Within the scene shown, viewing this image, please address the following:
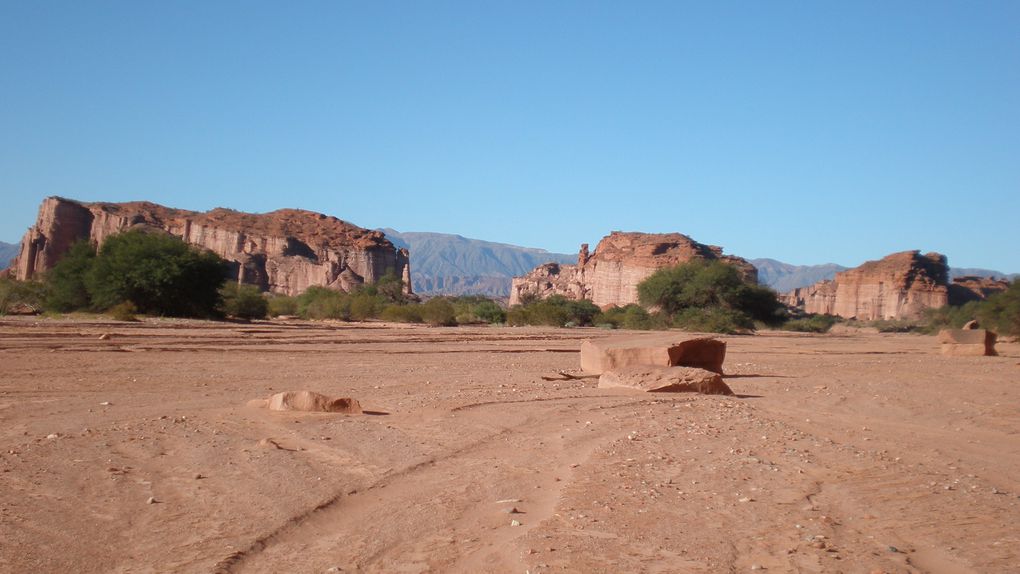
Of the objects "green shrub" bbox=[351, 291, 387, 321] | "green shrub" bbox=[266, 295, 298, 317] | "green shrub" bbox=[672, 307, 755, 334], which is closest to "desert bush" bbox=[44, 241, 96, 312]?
"green shrub" bbox=[351, 291, 387, 321]

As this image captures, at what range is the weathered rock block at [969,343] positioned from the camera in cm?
2730

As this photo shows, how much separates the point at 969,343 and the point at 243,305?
121ft

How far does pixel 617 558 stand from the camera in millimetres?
4684

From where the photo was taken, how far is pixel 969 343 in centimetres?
2778

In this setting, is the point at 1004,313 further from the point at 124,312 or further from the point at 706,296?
the point at 124,312

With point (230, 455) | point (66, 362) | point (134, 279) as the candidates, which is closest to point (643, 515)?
point (230, 455)

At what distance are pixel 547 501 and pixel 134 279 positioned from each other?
37762 mm

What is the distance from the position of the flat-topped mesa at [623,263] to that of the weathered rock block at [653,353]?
73220 millimetres

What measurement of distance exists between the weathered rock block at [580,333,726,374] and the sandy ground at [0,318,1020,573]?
1.34 meters

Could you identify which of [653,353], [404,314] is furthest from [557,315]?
[653,353]

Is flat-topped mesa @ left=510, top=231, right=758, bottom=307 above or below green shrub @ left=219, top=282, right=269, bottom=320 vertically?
above

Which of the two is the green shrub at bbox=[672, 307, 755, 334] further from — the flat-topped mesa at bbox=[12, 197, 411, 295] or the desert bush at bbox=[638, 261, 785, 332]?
the flat-topped mesa at bbox=[12, 197, 411, 295]

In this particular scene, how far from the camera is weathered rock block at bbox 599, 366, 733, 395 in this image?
504 inches

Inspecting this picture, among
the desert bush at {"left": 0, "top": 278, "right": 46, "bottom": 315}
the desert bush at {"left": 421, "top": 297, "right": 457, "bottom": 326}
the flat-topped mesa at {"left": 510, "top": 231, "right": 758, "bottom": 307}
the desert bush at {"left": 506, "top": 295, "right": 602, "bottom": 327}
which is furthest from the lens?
the flat-topped mesa at {"left": 510, "top": 231, "right": 758, "bottom": 307}
